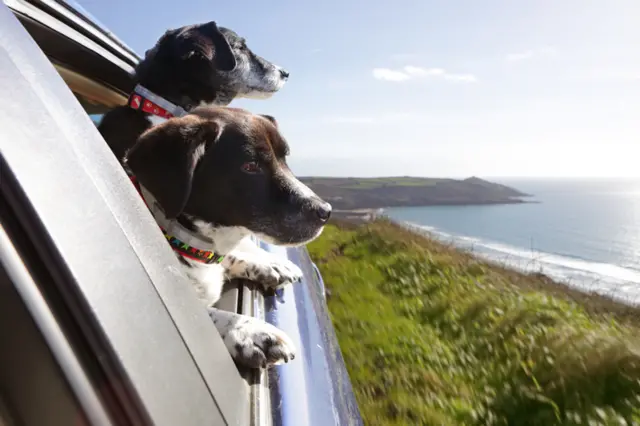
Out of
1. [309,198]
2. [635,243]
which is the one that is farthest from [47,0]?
[635,243]

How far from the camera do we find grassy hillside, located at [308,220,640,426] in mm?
4664

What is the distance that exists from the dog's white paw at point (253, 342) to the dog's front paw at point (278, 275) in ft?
2.17

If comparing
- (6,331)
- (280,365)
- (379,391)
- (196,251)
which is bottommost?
(379,391)

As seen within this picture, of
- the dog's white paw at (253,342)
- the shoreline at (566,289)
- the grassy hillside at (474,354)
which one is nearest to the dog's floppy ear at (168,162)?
the dog's white paw at (253,342)

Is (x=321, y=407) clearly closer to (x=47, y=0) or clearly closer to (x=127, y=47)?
(x=47, y=0)

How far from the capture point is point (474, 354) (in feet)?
21.0

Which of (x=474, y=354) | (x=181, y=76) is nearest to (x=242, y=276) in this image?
(x=181, y=76)

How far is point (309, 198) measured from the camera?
2.79m

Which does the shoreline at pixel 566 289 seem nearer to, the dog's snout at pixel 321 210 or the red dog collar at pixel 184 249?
the dog's snout at pixel 321 210

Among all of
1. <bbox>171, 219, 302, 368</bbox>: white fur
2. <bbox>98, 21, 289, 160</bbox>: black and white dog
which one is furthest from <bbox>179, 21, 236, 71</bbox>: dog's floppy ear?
<bbox>171, 219, 302, 368</bbox>: white fur

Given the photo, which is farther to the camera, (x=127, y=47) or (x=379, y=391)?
(x=379, y=391)

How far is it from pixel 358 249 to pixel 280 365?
11123mm

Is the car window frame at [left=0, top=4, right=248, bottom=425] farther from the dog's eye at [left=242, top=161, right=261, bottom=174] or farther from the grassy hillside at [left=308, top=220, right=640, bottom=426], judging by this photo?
the grassy hillside at [left=308, top=220, right=640, bottom=426]

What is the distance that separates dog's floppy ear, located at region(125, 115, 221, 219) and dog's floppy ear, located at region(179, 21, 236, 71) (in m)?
1.87
